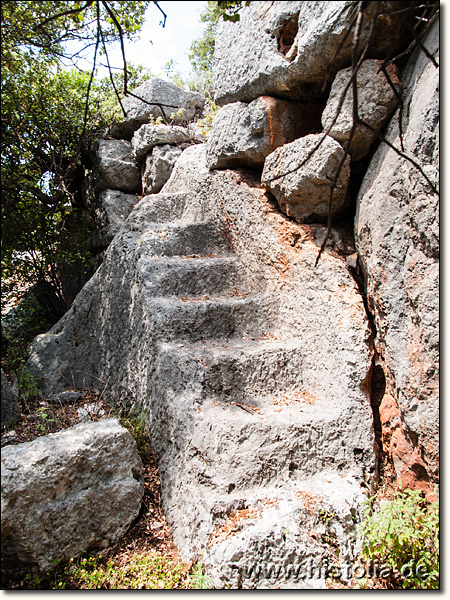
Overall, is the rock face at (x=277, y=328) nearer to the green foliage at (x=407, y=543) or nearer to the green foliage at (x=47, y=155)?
the green foliage at (x=407, y=543)

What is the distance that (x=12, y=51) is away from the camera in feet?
14.9

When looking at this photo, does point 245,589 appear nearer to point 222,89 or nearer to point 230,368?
point 230,368

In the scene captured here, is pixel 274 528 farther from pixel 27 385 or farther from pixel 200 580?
pixel 27 385

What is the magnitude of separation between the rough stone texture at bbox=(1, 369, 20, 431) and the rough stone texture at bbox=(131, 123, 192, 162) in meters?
4.33

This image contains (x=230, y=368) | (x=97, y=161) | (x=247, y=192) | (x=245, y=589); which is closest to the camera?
(x=245, y=589)

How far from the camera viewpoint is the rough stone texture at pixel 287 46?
311 cm

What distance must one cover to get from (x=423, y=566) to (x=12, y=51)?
19.0ft

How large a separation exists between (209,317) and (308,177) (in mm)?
1444

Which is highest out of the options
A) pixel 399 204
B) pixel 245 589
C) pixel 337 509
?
pixel 399 204

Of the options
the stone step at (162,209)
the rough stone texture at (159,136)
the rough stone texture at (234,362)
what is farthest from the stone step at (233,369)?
the rough stone texture at (159,136)

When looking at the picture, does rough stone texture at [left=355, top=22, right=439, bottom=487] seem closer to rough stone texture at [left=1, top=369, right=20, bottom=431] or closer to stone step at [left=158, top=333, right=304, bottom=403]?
stone step at [left=158, top=333, right=304, bottom=403]

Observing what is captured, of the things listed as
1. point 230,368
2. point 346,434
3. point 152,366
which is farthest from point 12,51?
point 346,434

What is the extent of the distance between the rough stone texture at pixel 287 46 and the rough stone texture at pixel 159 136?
1945mm

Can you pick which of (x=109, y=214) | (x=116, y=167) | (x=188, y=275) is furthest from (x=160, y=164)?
(x=188, y=275)
